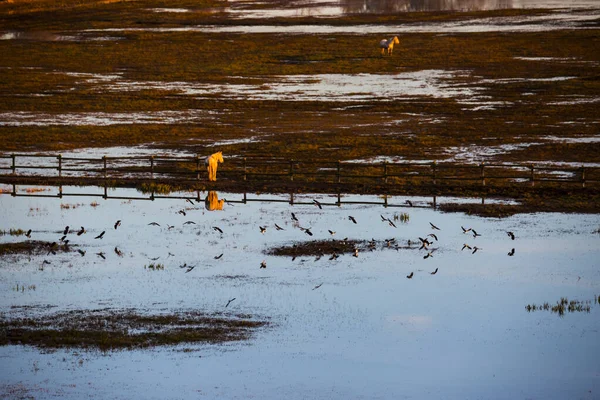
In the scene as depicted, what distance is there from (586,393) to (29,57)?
88.2 metres

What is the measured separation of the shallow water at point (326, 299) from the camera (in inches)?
882

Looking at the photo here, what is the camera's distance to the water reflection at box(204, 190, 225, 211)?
137 ft

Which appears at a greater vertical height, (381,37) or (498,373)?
(381,37)

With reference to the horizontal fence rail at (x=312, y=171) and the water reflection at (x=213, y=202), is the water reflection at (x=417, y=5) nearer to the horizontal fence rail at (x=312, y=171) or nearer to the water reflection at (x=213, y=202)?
the horizontal fence rail at (x=312, y=171)

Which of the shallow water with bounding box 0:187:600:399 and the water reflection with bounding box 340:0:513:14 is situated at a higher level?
the water reflection with bounding box 340:0:513:14

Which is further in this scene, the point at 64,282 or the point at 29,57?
the point at 29,57

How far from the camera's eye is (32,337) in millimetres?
25016

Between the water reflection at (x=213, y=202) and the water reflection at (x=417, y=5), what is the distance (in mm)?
111545

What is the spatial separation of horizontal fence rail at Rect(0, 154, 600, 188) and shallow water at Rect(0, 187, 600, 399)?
12.7 ft

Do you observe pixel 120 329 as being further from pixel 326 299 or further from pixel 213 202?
pixel 213 202

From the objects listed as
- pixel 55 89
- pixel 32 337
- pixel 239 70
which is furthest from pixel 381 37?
pixel 32 337

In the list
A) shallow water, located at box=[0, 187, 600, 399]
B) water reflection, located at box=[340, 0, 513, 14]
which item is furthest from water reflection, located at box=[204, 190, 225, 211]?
water reflection, located at box=[340, 0, 513, 14]

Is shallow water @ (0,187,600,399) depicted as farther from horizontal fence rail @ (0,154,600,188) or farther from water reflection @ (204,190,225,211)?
horizontal fence rail @ (0,154,600,188)

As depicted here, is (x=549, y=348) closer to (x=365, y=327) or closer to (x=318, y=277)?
(x=365, y=327)
